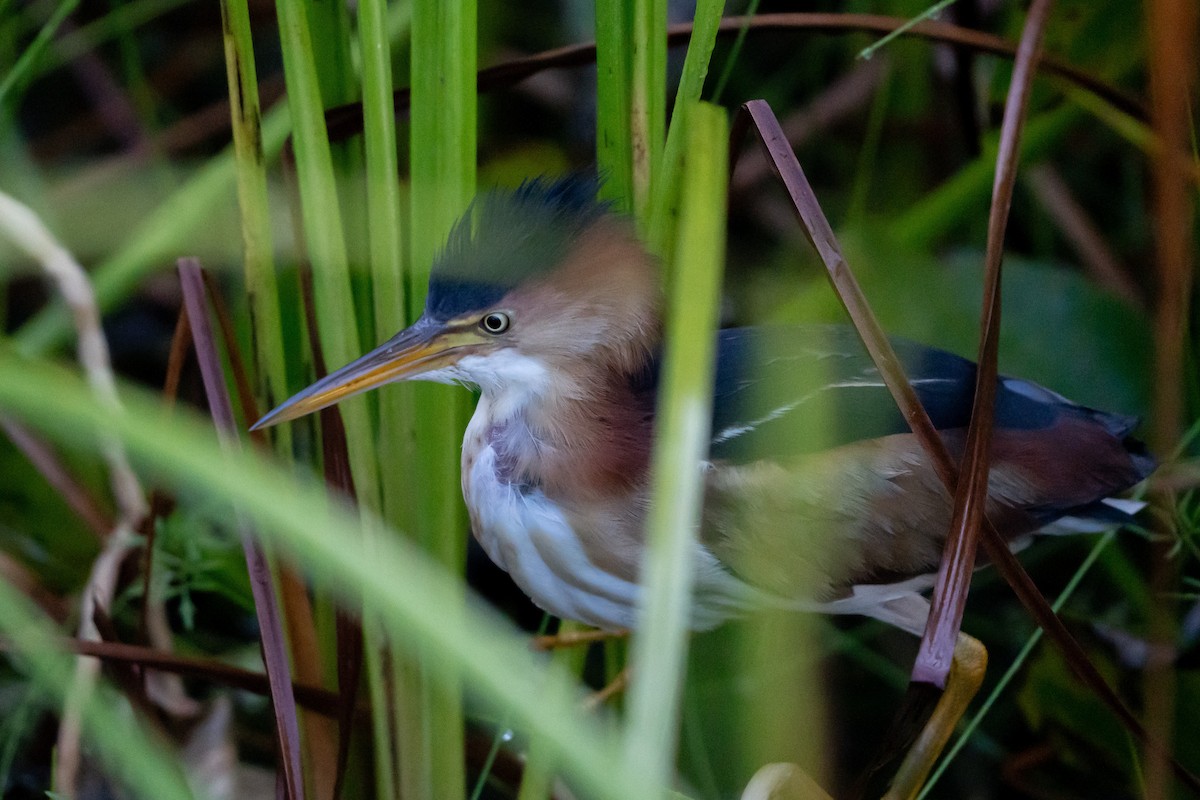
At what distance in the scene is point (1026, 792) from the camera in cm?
112

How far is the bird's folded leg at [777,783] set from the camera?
72 cm

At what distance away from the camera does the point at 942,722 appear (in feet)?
2.85

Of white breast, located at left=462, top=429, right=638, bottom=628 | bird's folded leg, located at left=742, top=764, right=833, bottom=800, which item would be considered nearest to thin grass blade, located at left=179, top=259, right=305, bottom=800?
white breast, located at left=462, top=429, right=638, bottom=628

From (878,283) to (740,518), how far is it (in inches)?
15.7

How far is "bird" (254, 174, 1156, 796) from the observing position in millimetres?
813

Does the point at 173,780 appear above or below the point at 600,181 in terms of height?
below

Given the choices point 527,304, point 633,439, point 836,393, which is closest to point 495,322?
point 527,304

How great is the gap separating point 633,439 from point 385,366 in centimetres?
18

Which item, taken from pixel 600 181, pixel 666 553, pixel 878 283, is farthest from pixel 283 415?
pixel 878 283

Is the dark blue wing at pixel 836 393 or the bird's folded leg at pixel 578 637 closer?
the dark blue wing at pixel 836 393

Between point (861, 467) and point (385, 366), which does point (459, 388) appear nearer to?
point (385, 366)

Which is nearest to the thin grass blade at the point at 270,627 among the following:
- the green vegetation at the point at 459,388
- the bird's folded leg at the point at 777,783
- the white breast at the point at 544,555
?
the green vegetation at the point at 459,388

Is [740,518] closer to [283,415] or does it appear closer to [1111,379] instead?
[283,415]

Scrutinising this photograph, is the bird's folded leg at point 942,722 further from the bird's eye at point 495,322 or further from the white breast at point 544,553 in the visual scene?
the bird's eye at point 495,322
